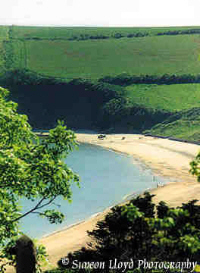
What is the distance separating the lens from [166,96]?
490 feet

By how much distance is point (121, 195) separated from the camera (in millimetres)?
59406

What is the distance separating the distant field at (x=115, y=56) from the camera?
549 feet

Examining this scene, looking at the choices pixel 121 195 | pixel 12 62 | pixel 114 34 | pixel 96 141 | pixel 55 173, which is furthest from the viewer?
pixel 114 34

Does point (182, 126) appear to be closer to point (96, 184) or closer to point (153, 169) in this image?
point (153, 169)

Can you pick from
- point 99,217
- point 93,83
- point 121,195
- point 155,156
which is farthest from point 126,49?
point 99,217

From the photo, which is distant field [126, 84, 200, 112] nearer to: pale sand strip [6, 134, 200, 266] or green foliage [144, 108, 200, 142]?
green foliage [144, 108, 200, 142]

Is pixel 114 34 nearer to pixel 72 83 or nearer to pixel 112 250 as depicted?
pixel 72 83

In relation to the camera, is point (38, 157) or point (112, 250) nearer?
point (38, 157)

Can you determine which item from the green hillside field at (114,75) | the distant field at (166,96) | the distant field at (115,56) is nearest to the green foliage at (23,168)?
the green hillside field at (114,75)

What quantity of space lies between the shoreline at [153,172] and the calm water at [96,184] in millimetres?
1641

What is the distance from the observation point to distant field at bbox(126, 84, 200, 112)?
143m

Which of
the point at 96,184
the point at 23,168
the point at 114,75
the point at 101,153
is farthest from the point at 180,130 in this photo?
the point at 23,168

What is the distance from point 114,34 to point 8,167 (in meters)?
191

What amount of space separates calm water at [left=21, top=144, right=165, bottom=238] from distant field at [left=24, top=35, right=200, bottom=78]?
7049 centimetres
